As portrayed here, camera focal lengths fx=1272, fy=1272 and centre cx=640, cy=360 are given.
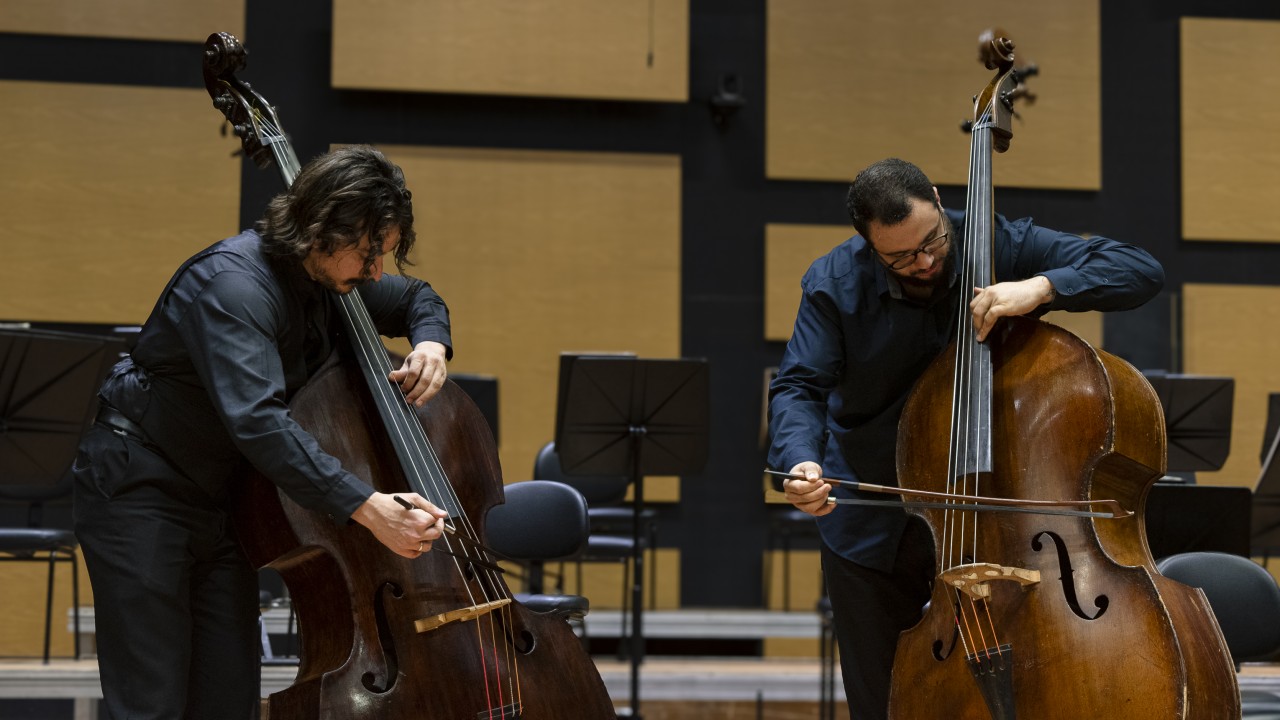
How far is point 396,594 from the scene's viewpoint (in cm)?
191

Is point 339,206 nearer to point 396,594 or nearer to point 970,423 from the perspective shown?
point 396,594

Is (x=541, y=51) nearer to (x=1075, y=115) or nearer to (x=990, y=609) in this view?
(x=1075, y=115)

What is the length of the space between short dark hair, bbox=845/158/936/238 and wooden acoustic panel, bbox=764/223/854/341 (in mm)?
3787

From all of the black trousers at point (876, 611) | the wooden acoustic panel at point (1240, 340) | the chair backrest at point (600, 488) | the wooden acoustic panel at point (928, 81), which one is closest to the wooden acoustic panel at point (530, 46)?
the wooden acoustic panel at point (928, 81)

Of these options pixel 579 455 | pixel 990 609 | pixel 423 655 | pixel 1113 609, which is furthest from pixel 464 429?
pixel 579 455

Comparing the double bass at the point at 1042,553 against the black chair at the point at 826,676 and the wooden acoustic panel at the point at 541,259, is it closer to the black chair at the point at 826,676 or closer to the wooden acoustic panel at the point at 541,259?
the black chair at the point at 826,676

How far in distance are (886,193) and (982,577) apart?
2.07 ft

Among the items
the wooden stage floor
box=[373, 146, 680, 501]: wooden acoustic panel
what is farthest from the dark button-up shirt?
box=[373, 146, 680, 501]: wooden acoustic panel

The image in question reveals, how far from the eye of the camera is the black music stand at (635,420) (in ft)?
12.8

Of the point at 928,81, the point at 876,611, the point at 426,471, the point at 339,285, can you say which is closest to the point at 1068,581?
the point at 876,611

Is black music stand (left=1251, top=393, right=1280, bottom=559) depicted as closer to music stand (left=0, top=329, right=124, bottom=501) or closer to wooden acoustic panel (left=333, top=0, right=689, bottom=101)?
wooden acoustic panel (left=333, top=0, right=689, bottom=101)

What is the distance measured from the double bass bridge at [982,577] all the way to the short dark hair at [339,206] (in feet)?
3.18

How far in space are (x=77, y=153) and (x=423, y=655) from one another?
4.55m

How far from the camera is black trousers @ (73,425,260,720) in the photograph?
1.89m
